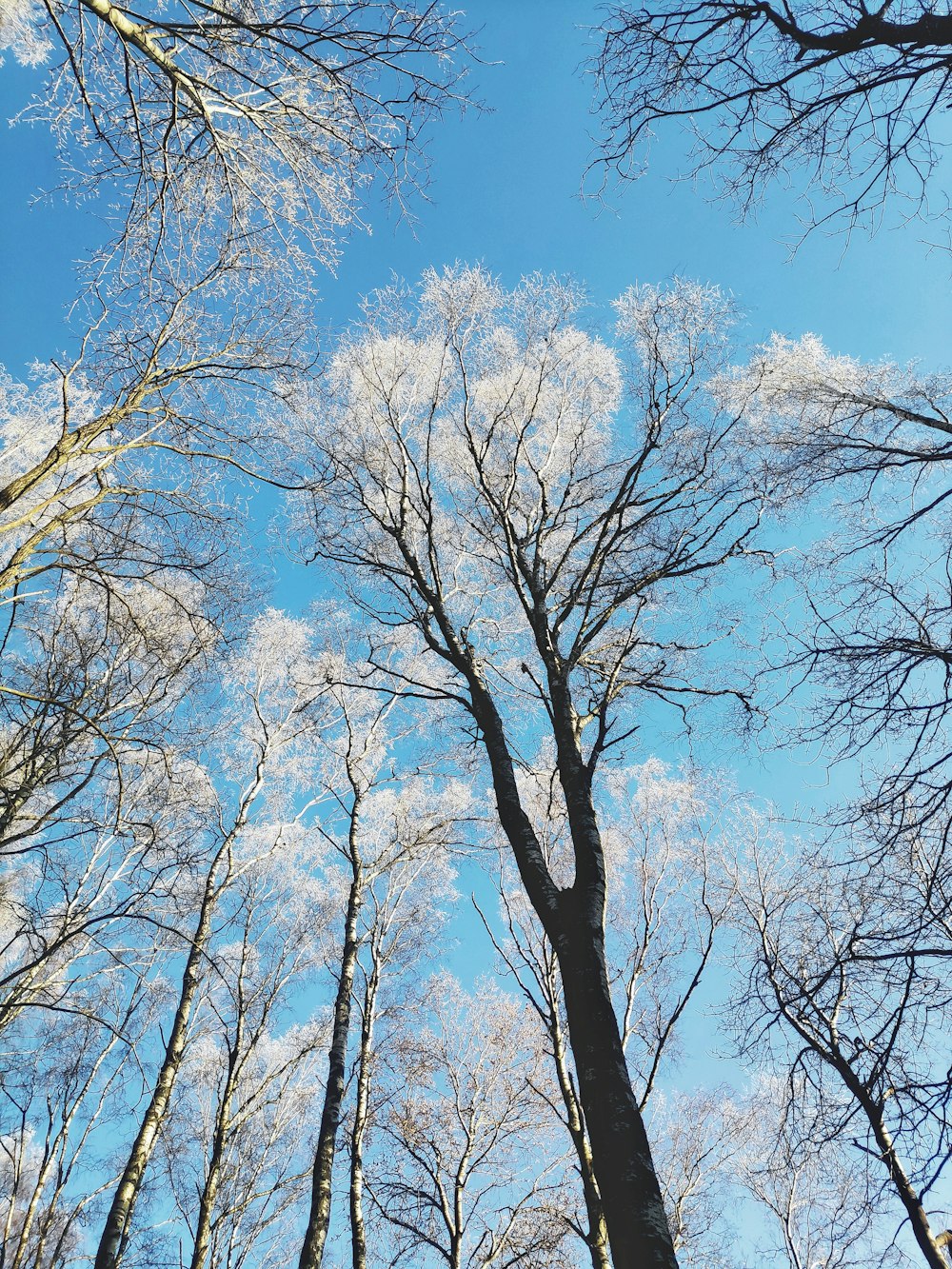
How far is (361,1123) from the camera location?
30.1 ft

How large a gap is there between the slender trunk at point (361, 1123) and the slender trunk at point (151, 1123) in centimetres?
253

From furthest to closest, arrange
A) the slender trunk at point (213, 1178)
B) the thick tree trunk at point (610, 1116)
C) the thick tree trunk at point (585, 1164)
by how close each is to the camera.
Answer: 1. the slender trunk at point (213, 1178)
2. the thick tree trunk at point (585, 1164)
3. the thick tree trunk at point (610, 1116)

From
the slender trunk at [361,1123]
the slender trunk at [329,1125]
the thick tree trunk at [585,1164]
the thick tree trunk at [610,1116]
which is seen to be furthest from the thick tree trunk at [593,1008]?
the slender trunk at [361,1123]

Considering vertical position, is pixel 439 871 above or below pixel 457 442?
below

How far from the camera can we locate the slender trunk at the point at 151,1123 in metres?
6.55

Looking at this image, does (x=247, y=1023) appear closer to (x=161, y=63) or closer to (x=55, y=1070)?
(x=55, y=1070)

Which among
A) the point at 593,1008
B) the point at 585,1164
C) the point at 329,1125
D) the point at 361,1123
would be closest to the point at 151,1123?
the point at 329,1125

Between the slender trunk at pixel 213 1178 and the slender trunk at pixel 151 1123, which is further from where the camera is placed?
the slender trunk at pixel 213 1178

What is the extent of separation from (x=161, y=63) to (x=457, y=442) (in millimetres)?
4758

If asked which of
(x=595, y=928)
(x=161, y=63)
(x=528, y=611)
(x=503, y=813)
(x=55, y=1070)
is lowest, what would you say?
(x=595, y=928)

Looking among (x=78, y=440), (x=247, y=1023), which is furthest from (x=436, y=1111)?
(x=78, y=440)

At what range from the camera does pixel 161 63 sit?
3.55 metres

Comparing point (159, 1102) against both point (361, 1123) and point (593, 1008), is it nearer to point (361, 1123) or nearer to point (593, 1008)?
point (361, 1123)

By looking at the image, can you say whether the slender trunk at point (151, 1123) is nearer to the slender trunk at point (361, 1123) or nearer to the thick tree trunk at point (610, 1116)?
the slender trunk at point (361, 1123)
